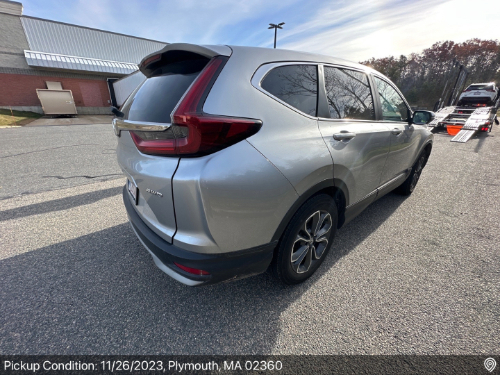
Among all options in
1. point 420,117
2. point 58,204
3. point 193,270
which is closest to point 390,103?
point 420,117

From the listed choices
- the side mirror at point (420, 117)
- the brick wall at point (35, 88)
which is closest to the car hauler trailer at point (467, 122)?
the side mirror at point (420, 117)

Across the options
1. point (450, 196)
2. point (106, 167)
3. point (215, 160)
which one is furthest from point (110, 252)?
point (450, 196)

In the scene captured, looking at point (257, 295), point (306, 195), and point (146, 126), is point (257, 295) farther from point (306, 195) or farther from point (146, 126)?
point (146, 126)

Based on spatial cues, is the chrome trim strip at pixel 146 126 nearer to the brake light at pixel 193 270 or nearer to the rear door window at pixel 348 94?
the brake light at pixel 193 270

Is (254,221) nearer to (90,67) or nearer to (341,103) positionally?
(341,103)

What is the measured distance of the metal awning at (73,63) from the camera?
68.2ft

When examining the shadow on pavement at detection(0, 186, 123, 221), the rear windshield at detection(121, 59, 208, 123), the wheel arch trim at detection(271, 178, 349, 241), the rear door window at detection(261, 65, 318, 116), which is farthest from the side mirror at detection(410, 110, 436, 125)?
the shadow on pavement at detection(0, 186, 123, 221)

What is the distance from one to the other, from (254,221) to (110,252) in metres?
1.88

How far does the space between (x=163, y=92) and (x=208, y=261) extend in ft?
3.93

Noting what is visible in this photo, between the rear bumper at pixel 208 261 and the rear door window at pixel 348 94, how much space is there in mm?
1343

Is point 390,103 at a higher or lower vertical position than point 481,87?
lower

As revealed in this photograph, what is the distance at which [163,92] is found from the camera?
1.60m

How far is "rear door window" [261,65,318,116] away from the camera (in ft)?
5.18

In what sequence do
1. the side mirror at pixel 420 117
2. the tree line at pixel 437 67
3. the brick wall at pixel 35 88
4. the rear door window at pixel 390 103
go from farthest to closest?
1. the tree line at pixel 437 67
2. the brick wall at pixel 35 88
3. the side mirror at pixel 420 117
4. the rear door window at pixel 390 103
